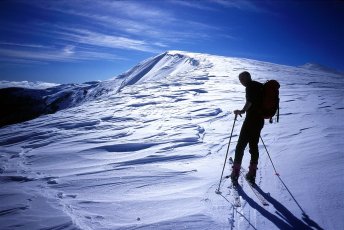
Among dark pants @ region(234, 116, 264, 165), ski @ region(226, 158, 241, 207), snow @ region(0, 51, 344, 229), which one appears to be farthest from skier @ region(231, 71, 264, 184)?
snow @ region(0, 51, 344, 229)

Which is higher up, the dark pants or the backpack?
the backpack

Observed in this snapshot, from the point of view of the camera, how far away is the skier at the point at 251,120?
4.20 meters

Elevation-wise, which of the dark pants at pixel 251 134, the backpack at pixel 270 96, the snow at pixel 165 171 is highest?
the backpack at pixel 270 96

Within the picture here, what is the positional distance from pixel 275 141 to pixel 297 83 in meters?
11.1

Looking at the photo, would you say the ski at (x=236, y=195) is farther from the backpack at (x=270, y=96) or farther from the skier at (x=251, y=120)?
the backpack at (x=270, y=96)

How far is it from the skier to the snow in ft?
1.04

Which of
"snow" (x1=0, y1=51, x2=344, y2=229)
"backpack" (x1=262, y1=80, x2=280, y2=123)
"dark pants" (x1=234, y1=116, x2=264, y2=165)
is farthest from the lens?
"dark pants" (x1=234, y1=116, x2=264, y2=165)

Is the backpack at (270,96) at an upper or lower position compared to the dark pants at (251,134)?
upper

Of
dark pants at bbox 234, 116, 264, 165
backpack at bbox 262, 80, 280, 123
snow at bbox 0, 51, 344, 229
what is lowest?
snow at bbox 0, 51, 344, 229

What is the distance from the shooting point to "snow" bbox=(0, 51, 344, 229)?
11.5 ft

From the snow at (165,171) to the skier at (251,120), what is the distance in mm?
316

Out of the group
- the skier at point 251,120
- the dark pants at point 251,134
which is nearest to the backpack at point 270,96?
the skier at point 251,120

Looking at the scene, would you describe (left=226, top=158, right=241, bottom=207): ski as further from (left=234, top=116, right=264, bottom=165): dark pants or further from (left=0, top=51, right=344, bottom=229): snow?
(left=234, top=116, right=264, bottom=165): dark pants

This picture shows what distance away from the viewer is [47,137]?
844cm
